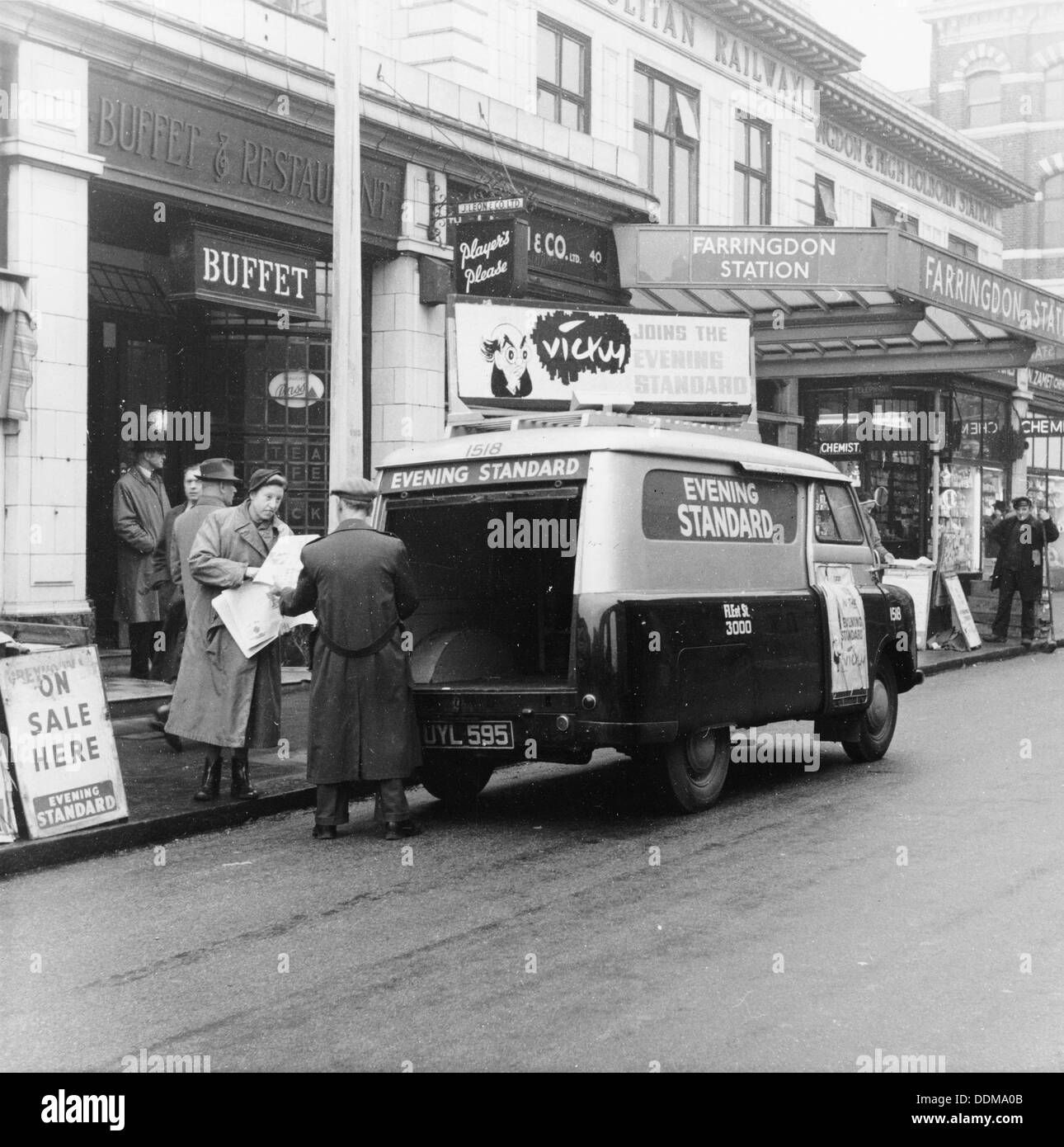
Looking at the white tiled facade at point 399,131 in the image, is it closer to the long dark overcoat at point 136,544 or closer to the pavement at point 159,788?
the long dark overcoat at point 136,544

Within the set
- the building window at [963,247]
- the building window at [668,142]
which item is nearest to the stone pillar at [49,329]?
the building window at [668,142]

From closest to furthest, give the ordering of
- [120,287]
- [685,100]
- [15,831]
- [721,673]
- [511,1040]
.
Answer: [511,1040] → [15,831] → [721,673] → [120,287] → [685,100]

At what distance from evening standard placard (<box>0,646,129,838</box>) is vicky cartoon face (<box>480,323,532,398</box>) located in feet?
18.0

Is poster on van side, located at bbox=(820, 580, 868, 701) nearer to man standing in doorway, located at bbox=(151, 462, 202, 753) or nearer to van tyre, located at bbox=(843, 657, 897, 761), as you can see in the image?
van tyre, located at bbox=(843, 657, 897, 761)

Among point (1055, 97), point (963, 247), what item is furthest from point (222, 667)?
point (1055, 97)

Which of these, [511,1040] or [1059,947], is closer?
[511,1040]

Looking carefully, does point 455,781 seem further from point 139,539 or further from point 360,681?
point 139,539

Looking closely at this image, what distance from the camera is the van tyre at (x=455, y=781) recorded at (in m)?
8.90

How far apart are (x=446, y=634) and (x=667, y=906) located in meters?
3.14

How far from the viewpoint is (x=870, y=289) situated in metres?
17.6

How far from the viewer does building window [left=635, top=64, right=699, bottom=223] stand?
20.1 m

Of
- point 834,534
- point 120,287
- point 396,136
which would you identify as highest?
point 396,136
